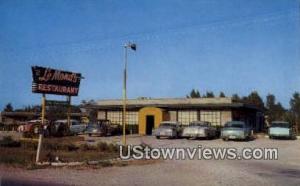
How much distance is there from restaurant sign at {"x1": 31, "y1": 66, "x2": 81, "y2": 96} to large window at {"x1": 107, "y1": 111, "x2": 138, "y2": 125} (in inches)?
882

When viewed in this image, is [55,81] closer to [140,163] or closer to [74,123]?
[140,163]

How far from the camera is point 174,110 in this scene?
44.8 meters

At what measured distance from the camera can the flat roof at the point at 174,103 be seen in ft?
137

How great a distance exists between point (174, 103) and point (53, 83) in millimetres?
24178

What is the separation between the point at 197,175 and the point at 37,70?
10029mm

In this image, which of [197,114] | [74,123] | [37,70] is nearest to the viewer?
[37,70]

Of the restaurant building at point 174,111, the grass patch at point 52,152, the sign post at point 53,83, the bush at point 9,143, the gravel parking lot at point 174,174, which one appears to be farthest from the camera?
the restaurant building at point 174,111

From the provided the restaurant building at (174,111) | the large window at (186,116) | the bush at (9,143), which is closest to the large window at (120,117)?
the restaurant building at (174,111)

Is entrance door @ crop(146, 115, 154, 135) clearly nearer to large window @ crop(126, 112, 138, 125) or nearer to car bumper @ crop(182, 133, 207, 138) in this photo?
large window @ crop(126, 112, 138, 125)

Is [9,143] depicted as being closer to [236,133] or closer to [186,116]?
[236,133]

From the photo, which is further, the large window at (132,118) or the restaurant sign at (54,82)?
the large window at (132,118)

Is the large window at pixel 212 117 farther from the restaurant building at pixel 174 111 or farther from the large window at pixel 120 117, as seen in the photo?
the large window at pixel 120 117

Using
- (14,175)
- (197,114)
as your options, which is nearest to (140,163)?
(14,175)

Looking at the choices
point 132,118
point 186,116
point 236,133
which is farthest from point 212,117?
point 132,118
